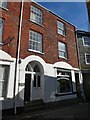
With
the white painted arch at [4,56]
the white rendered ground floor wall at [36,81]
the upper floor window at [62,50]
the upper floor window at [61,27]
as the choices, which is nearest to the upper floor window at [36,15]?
the upper floor window at [61,27]

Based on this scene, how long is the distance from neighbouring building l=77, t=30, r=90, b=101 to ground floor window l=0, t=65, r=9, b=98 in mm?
10840

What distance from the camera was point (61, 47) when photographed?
49.7 feet

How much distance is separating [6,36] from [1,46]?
0.95 meters

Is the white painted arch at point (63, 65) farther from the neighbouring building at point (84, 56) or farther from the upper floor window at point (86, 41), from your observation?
the upper floor window at point (86, 41)

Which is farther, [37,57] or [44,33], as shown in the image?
[44,33]

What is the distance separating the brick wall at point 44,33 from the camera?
1033 cm

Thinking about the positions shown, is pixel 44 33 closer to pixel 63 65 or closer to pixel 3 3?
pixel 63 65

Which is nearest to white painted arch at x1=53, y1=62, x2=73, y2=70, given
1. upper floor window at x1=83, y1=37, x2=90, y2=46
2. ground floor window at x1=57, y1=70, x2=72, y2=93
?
ground floor window at x1=57, y1=70, x2=72, y2=93

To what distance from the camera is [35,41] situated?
1228cm

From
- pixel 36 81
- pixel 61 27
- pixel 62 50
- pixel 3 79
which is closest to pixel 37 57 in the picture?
pixel 36 81

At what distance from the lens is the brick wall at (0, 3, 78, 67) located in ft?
33.9

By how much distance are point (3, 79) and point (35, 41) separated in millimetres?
4605

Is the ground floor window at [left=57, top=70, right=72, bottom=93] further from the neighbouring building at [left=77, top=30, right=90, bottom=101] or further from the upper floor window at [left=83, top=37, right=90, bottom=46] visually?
the upper floor window at [left=83, top=37, right=90, bottom=46]

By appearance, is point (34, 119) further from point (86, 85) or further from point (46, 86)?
point (86, 85)
